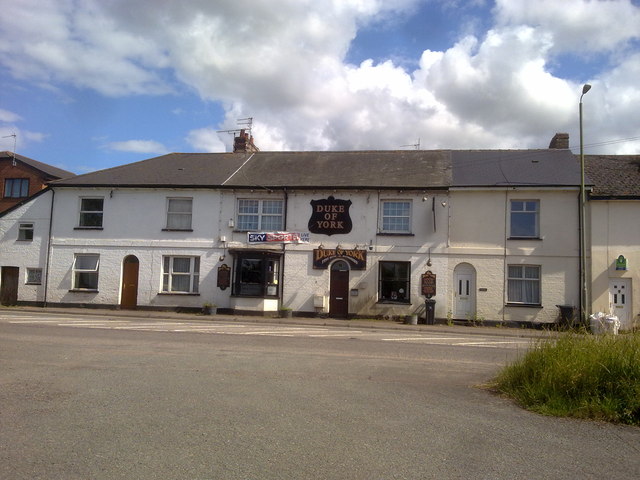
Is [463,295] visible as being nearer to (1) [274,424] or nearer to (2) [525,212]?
(2) [525,212]

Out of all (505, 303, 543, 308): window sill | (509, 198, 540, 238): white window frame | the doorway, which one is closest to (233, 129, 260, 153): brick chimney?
the doorway

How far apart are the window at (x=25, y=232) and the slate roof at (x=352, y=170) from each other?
2751 millimetres

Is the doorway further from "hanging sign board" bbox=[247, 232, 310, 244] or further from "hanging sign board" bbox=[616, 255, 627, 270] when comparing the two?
"hanging sign board" bbox=[247, 232, 310, 244]

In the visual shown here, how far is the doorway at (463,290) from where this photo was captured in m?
23.7

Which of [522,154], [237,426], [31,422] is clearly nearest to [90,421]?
[31,422]

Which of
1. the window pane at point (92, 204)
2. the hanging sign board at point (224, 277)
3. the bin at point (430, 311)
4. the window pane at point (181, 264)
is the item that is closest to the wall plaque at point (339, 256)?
the bin at point (430, 311)

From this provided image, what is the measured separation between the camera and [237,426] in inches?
238

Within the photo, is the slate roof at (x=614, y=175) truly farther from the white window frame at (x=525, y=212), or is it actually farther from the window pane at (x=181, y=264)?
the window pane at (x=181, y=264)

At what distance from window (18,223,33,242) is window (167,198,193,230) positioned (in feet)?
23.9

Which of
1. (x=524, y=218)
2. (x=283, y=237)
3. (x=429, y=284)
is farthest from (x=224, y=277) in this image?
(x=524, y=218)

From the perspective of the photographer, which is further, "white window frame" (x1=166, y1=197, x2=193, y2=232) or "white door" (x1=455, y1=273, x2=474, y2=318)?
"white window frame" (x1=166, y1=197, x2=193, y2=232)

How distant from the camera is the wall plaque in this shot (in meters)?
24.3

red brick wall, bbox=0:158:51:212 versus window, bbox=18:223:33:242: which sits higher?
red brick wall, bbox=0:158:51:212

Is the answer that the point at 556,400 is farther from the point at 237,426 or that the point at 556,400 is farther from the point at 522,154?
the point at 522,154
